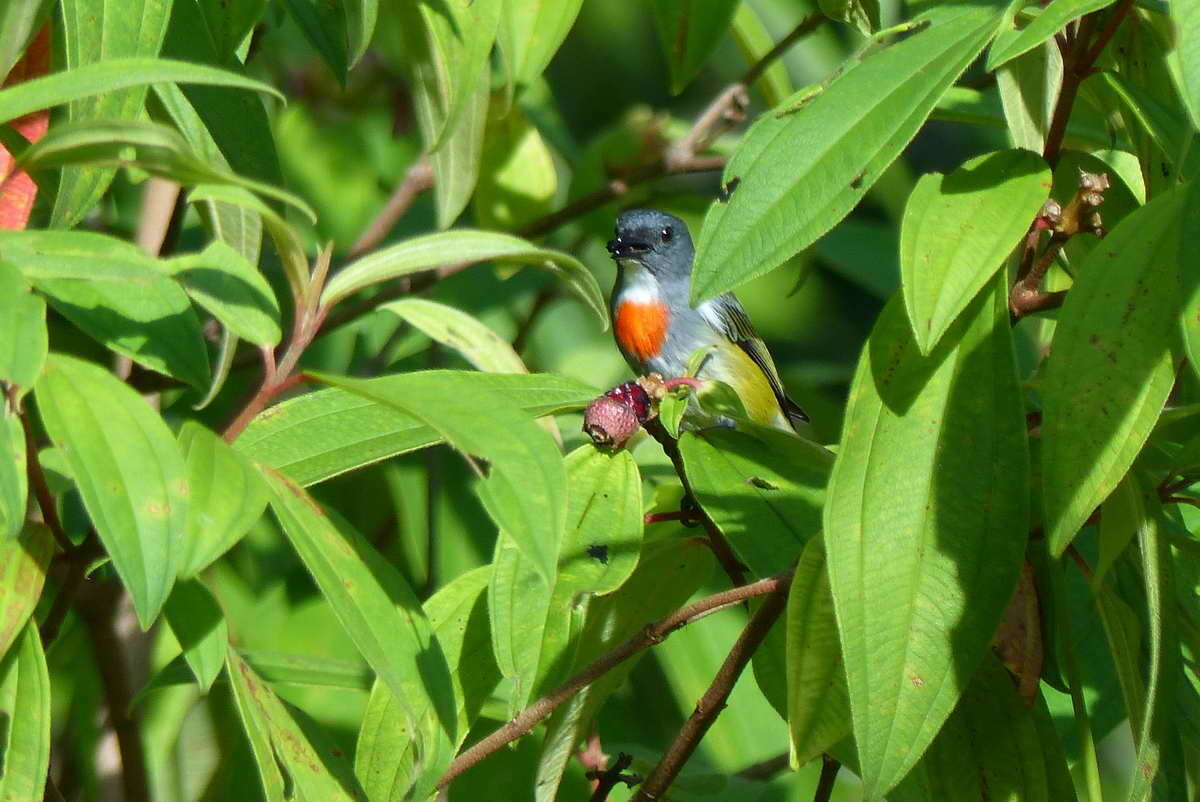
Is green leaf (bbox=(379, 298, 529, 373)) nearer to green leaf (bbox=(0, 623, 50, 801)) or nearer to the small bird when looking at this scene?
green leaf (bbox=(0, 623, 50, 801))

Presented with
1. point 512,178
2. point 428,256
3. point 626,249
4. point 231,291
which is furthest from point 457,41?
point 626,249

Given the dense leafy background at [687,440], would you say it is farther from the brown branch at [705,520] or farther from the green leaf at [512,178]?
the green leaf at [512,178]

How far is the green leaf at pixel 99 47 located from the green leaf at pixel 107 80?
0.45ft

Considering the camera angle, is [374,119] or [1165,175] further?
[374,119]

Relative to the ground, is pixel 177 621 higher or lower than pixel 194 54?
lower

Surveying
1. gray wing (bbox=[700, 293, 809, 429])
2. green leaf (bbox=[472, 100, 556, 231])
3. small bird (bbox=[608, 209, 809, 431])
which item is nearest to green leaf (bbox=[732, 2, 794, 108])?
green leaf (bbox=[472, 100, 556, 231])

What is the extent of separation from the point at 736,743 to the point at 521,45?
1001 mm

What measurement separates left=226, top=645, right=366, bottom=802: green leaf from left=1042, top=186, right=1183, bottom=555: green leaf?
1.80 ft

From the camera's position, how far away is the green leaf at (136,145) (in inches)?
30.5

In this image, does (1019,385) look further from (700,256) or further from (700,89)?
(700,89)

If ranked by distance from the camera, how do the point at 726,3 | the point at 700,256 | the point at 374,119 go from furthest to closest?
the point at 374,119 → the point at 726,3 → the point at 700,256

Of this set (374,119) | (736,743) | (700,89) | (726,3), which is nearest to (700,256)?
(726,3)

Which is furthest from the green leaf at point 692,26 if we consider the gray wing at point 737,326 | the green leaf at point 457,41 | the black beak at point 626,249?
the gray wing at point 737,326

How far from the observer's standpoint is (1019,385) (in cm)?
100
